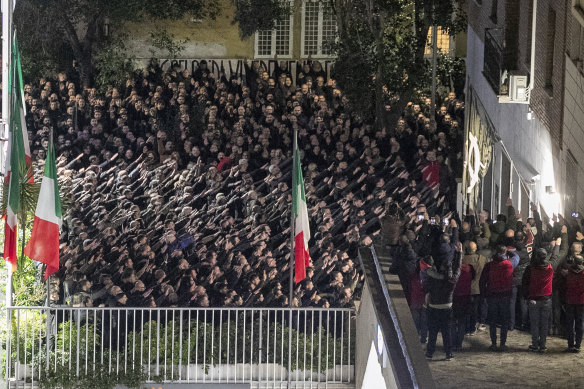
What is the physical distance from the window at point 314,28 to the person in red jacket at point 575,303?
30.7m

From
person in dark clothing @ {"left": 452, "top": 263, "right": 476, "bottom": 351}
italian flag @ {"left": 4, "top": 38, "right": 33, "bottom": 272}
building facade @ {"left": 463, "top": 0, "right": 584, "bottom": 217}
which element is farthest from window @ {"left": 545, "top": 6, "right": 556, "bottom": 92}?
italian flag @ {"left": 4, "top": 38, "right": 33, "bottom": 272}

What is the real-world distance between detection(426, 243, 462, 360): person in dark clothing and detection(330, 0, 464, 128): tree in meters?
19.2

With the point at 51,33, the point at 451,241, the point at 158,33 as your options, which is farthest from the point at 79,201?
the point at 158,33

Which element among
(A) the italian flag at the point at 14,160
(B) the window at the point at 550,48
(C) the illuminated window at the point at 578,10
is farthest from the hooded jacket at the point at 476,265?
(B) the window at the point at 550,48

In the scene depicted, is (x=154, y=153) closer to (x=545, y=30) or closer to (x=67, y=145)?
(x=67, y=145)

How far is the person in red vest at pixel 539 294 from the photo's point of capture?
15844 millimetres

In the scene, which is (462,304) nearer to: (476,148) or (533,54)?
(533,54)

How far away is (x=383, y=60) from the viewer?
1401 inches

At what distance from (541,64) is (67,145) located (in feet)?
38.8

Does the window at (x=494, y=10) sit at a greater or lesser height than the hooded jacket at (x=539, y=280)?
greater

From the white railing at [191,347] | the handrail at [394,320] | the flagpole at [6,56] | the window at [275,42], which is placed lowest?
the white railing at [191,347]

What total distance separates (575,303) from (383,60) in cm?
2031

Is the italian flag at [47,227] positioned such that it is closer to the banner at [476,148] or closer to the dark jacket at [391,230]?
the dark jacket at [391,230]

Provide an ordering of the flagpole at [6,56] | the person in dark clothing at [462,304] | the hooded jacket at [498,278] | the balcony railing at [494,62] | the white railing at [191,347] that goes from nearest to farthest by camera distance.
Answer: the person in dark clothing at [462,304] → the hooded jacket at [498,278] → the flagpole at [6,56] → the white railing at [191,347] → the balcony railing at [494,62]
